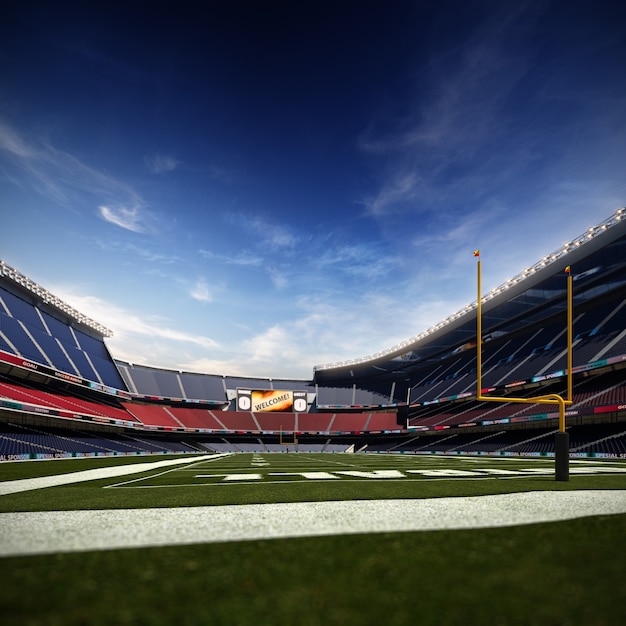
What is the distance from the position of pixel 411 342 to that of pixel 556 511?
48.7m

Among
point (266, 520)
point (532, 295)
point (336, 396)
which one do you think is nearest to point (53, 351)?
point (336, 396)

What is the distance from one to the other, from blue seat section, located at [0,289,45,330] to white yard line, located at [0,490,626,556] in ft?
126

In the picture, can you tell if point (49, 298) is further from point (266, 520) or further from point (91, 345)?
point (266, 520)

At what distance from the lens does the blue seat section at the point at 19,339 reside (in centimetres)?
3153

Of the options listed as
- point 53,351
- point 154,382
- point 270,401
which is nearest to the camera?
point 53,351

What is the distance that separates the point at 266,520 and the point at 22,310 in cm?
4243

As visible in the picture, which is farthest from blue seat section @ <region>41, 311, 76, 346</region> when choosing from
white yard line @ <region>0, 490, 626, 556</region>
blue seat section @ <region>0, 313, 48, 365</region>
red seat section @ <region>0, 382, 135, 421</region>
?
white yard line @ <region>0, 490, 626, 556</region>

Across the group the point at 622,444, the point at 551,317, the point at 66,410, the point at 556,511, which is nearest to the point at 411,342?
the point at 551,317

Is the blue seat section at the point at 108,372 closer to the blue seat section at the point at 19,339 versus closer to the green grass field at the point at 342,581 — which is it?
the blue seat section at the point at 19,339

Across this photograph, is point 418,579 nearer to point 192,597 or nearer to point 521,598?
point 521,598

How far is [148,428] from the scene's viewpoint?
145 feet

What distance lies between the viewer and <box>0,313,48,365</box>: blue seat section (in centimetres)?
3153

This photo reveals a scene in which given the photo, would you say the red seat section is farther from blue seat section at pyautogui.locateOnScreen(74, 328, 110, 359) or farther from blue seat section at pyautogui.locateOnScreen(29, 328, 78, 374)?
blue seat section at pyautogui.locateOnScreen(74, 328, 110, 359)

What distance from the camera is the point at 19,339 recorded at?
32625 millimetres
